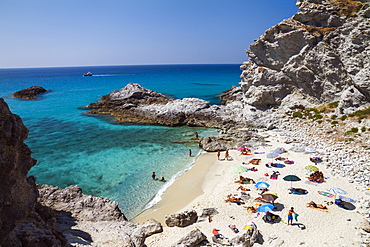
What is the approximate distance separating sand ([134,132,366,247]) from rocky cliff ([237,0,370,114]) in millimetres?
17466

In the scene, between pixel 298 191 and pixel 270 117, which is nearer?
pixel 298 191

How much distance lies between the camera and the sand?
13.9 metres

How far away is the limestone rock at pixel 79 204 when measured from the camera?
14648mm

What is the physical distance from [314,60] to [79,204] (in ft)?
132

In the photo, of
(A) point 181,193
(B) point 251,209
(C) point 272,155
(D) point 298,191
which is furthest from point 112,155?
(D) point 298,191

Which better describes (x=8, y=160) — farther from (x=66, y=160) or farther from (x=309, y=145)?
(x=309, y=145)

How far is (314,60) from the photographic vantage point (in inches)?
1544

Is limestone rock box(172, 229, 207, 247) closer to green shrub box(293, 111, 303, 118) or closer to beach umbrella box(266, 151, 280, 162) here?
beach umbrella box(266, 151, 280, 162)

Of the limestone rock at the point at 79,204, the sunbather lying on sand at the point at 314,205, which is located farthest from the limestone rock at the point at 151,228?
the sunbather lying on sand at the point at 314,205

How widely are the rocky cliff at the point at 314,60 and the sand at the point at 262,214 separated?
688 inches

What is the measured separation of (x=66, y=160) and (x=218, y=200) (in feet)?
63.3

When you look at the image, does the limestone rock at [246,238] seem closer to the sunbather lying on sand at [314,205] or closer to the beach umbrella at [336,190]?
the sunbather lying on sand at [314,205]

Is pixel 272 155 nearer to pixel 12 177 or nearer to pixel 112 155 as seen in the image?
pixel 112 155

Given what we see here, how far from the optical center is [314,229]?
568 inches
